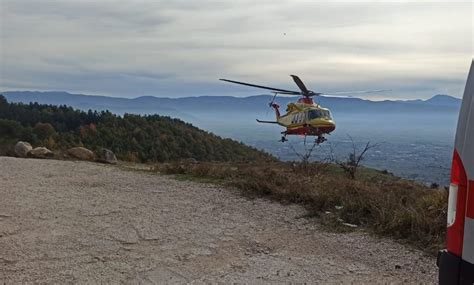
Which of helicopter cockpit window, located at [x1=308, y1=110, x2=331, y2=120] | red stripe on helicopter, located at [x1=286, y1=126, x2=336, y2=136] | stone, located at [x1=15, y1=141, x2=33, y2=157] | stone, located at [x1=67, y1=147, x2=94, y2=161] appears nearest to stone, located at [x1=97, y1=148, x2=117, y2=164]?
stone, located at [x1=67, y1=147, x2=94, y2=161]

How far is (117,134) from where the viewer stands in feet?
70.8

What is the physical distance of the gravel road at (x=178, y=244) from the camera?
14.7 ft

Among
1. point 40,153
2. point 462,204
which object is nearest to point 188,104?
point 40,153

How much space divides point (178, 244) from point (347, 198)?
2.76 m

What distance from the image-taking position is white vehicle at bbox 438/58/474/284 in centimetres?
239

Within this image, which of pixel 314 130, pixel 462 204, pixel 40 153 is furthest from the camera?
pixel 314 130

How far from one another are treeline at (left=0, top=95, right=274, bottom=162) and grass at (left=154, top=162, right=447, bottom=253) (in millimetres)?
7937

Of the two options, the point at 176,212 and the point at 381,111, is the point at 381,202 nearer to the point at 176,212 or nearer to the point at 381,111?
the point at 176,212

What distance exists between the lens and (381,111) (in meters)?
43.1

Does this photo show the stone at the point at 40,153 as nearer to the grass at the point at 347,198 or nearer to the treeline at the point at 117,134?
A: the treeline at the point at 117,134

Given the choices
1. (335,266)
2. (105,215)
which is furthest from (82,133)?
(335,266)

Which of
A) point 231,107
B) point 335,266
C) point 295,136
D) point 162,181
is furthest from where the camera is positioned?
point 231,107

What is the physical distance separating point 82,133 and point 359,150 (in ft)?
44.1

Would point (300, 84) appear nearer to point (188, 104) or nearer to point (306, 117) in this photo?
point (306, 117)
